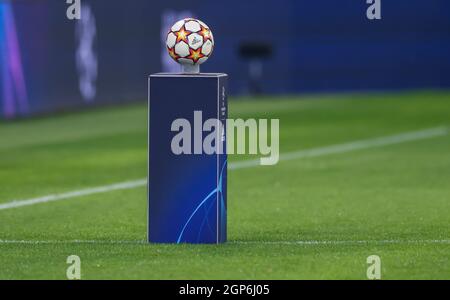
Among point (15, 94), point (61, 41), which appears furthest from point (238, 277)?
point (61, 41)

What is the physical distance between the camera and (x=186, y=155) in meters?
8.65

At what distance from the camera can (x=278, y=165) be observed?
15.4m

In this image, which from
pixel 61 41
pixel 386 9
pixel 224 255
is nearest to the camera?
pixel 224 255

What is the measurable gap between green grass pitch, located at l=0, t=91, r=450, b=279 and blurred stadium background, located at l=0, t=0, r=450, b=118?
3.90 meters

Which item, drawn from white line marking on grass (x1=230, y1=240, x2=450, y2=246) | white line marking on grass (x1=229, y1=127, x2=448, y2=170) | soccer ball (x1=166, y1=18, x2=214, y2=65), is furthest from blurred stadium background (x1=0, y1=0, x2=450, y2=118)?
soccer ball (x1=166, y1=18, x2=214, y2=65)

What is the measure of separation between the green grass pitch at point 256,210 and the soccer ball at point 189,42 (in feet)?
4.28

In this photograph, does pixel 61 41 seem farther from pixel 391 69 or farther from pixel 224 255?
pixel 224 255

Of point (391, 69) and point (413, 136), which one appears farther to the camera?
point (391, 69)

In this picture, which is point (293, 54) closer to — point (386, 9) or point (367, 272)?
point (386, 9)

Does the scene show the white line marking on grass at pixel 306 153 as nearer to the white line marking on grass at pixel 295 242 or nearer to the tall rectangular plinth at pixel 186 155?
the white line marking on grass at pixel 295 242

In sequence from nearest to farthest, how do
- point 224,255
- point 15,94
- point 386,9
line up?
1. point 224,255
2. point 15,94
3. point 386,9

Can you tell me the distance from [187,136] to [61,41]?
14521 millimetres

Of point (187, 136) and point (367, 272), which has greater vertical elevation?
point (187, 136)

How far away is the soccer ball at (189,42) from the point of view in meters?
8.62
